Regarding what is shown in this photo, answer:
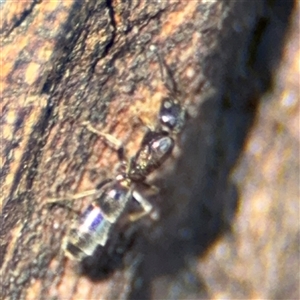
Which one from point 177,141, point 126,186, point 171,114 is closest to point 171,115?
point 171,114

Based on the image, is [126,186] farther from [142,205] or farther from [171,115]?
[171,115]

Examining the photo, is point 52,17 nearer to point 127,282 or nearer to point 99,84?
point 99,84

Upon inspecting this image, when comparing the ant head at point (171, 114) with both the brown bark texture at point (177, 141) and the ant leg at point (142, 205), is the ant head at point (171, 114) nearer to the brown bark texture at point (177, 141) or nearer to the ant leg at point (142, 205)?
the brown bark texture at point (177, 141)

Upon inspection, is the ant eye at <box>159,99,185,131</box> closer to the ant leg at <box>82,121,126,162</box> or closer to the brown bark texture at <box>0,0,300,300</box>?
the brown bark texture at <box>0,0,300,300</box>

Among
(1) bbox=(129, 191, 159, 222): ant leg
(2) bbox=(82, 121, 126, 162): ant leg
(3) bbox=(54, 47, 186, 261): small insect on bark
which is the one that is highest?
(2) bbox=(82, 121, 126, 162): ant leg

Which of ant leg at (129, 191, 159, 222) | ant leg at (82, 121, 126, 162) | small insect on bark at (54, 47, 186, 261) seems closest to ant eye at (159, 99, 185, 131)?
small insect on bark at (54, 47, 186, 261)

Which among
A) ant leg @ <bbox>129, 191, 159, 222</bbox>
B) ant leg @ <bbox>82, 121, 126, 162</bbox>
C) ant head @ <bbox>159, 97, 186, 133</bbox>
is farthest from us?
ant leg @ <bbox>129, 191, 159, 222</bbox>

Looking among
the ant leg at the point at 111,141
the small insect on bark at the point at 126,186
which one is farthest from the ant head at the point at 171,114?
the ant leg at the point at 111,141
